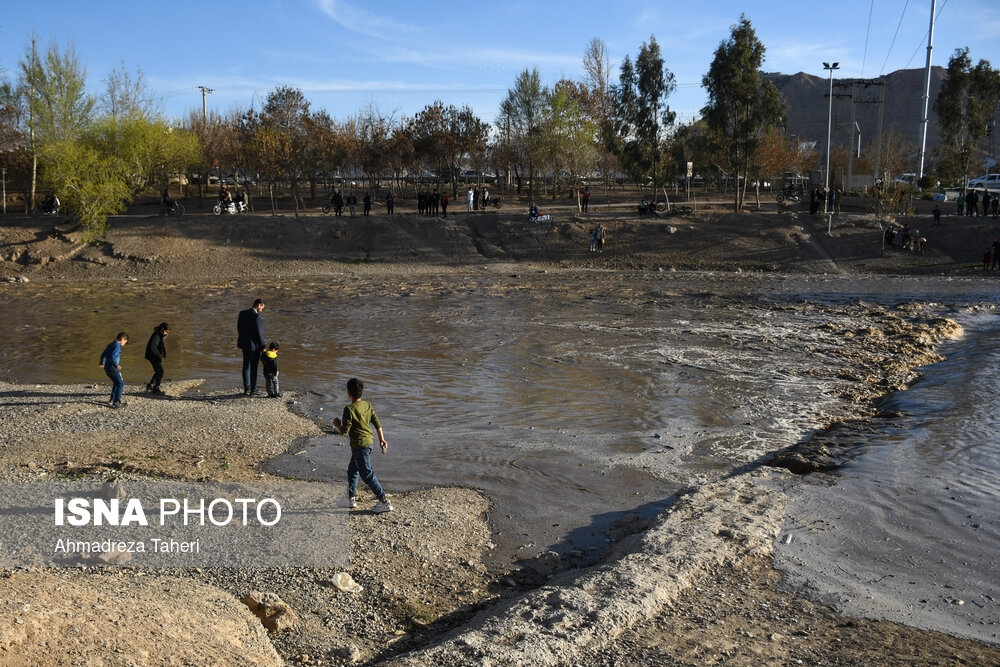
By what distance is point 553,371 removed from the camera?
54.5 feet

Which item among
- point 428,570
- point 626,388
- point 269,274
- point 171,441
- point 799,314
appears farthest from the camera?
point 269,274

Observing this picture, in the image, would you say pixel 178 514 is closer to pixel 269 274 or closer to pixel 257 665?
pixel 257 665

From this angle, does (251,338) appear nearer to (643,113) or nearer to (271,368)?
(271,368)

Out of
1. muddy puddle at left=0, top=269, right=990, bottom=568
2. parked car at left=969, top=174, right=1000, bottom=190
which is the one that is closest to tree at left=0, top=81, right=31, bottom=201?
muddy puddle at left=0, top=269, right=990, bottom=568

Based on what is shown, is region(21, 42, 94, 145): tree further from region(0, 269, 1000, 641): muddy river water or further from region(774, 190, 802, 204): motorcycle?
region(774, 190, 802, 204): motorcycle

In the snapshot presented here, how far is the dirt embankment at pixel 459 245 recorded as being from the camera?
3597 cm

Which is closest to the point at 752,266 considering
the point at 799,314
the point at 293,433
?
the point at 799,314

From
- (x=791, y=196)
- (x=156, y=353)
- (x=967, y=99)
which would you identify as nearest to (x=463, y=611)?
(x=156, y=353)

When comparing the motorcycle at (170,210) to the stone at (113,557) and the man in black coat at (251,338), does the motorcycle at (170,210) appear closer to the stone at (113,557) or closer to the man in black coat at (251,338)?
the man in black coat at (251,338)

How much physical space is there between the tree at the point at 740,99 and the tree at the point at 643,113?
8.36 feet

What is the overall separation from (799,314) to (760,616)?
20.0 metres

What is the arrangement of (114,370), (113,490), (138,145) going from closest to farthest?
1. (113,490)
2. (114,370)
3. (138,145)

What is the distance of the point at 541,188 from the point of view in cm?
6022

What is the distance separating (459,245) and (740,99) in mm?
17628
